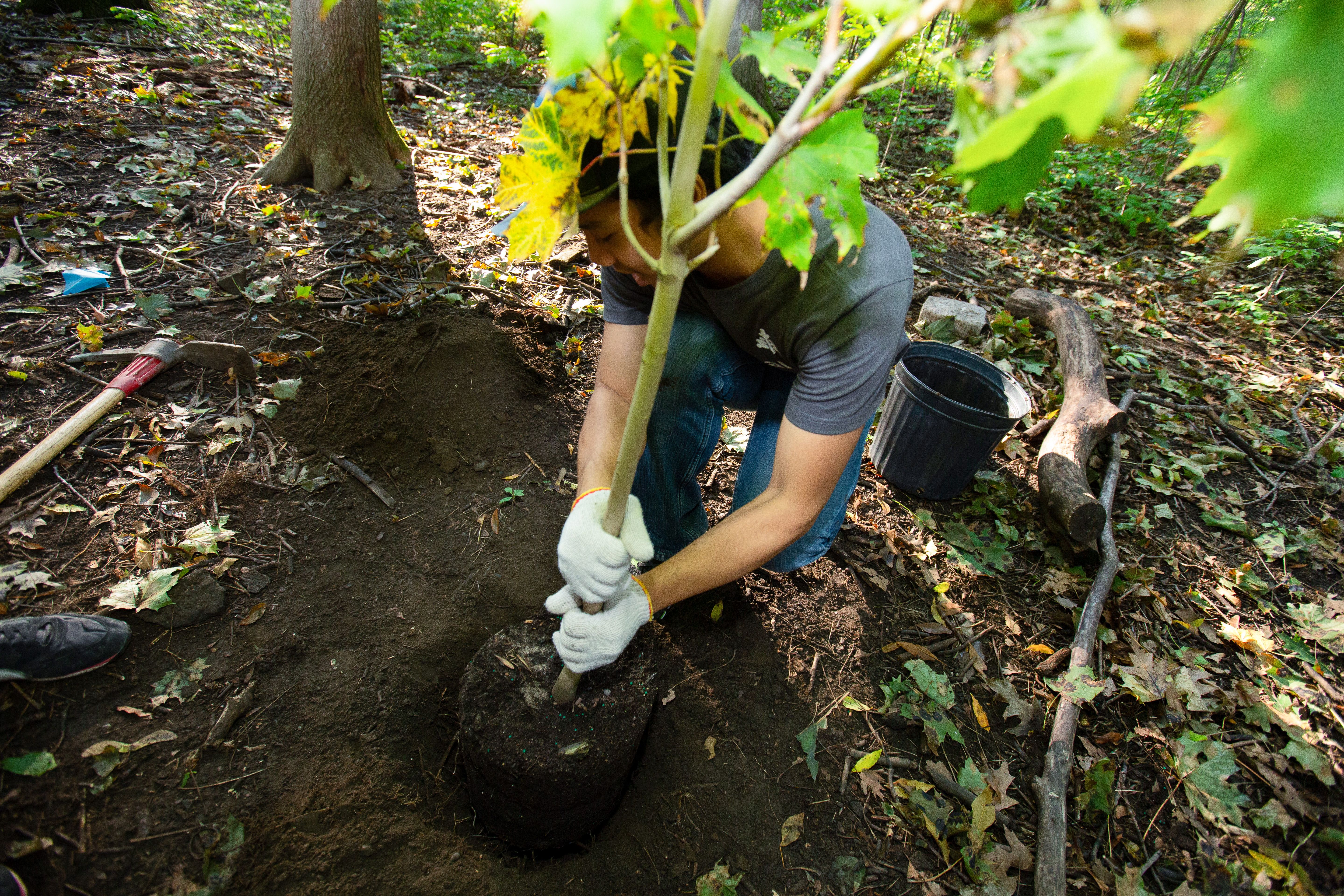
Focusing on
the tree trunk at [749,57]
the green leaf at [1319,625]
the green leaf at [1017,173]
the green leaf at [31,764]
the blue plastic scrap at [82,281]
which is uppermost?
the tree trunk at [749,57]

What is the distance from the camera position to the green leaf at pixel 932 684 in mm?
2285

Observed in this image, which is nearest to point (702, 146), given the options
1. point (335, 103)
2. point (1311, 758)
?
point (1311, 758)

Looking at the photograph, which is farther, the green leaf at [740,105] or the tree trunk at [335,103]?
the tree trunk at [335,103]

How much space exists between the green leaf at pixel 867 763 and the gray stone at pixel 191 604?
7.26ft

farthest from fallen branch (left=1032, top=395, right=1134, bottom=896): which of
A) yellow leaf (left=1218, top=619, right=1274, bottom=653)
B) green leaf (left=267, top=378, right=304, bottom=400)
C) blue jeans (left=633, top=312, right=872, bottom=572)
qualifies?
green leaf (left=267, top=378, right=304, bottom=400)

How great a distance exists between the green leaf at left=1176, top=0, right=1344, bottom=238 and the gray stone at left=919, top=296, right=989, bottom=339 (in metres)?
3.91

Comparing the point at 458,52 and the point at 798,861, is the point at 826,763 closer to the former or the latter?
the point at 798,861

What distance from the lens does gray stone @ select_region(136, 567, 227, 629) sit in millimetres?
1872

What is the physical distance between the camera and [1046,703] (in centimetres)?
230

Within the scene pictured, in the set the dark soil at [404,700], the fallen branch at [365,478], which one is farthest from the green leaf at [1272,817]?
the fallen branch at [365,478]

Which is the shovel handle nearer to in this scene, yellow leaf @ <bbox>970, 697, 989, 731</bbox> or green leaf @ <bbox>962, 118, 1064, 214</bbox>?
green leaf @ <bbox>962, 118, 1064, 214</bbox>

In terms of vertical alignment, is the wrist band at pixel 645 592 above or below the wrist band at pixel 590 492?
below

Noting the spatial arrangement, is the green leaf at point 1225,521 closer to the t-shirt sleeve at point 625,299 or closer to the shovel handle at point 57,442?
the t-shirt sleeve at point 625,299

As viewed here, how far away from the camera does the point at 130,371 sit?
94.8 inches
